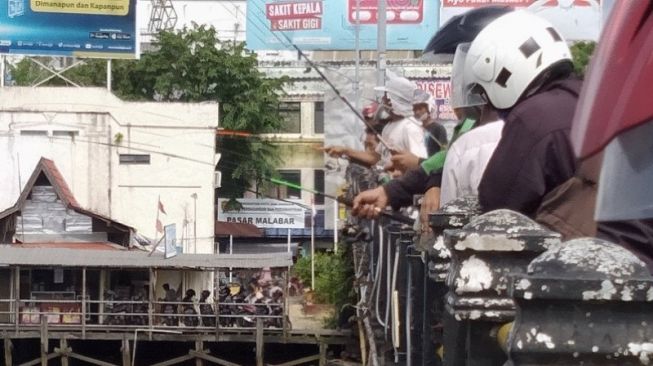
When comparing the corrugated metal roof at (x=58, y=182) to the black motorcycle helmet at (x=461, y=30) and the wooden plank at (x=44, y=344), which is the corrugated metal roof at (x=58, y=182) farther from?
the black motorcycle helmet at (x=461, y=30)

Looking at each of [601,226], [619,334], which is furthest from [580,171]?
[619,334]

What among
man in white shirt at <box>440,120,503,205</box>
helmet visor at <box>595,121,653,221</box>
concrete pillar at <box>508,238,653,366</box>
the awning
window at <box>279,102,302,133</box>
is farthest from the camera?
window at <box>279,102,302,133</box>

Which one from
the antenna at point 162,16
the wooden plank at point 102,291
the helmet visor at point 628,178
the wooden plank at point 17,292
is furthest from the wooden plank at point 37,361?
the helmet visor at point 628,178

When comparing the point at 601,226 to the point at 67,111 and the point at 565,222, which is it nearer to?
the point at 565,222

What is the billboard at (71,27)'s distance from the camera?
38.0m

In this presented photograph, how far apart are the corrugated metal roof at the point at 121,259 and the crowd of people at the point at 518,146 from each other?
2947 cm

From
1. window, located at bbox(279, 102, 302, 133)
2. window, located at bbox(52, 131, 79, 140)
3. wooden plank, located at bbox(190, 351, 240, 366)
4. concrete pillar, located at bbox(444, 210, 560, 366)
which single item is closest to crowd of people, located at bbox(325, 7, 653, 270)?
concrete pillar, located at bbox(444, 210, 560, 366)

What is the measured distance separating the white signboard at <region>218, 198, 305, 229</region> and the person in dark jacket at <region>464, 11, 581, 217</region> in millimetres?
39692

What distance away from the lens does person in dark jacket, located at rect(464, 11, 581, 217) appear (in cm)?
345

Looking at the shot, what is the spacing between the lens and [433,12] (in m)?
38.1

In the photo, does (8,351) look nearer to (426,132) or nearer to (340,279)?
(340,279)

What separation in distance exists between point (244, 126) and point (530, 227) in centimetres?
3637

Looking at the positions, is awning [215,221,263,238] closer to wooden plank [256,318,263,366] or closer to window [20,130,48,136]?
wooden plank [256,318,263,366]

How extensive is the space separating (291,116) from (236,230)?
4237 mm
